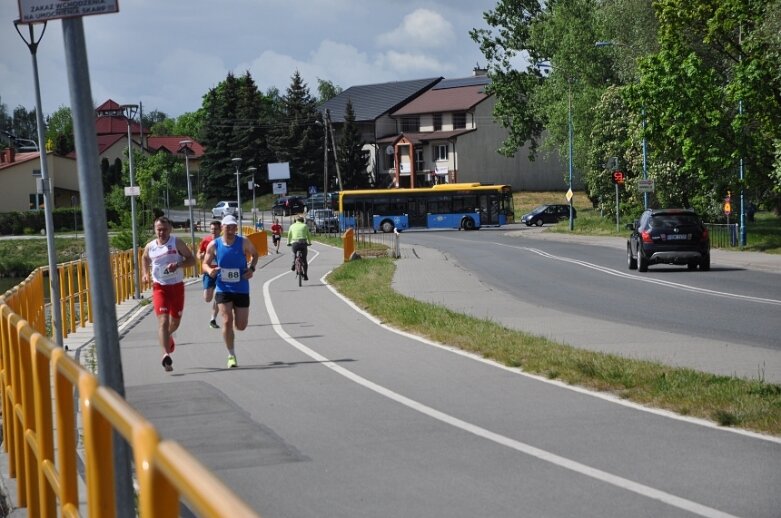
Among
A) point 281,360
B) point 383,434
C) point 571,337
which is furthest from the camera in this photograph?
point 571,337

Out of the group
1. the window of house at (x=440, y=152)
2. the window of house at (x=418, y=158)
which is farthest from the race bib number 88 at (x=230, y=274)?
the window of house at (x=418, y=158)

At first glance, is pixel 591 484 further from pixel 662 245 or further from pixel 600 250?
pixel 600 250

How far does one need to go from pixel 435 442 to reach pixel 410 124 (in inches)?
4264

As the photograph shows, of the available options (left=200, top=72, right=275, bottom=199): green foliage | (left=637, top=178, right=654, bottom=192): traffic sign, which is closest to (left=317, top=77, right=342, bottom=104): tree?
(left=200, top=72, right=275, bottom=199): green foliage

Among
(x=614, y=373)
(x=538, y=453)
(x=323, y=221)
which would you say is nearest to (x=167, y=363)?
(x=614, y=373)

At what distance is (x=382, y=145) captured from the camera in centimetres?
11656

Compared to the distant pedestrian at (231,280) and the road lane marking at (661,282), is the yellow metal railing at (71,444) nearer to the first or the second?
the distant pedestrian at (231,280)

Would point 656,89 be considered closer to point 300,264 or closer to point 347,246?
point 347,246

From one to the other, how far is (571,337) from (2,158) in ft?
369

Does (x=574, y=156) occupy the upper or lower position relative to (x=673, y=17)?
lower

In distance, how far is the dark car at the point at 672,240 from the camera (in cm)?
3241

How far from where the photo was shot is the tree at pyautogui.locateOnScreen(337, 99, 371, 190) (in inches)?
4200

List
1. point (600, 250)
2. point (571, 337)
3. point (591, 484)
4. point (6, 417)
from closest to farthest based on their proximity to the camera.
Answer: point (591, 484) → point (6, 417) → point (571, 337) → point (600, 250)

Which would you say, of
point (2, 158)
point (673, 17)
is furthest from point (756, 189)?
point (2, 158)
